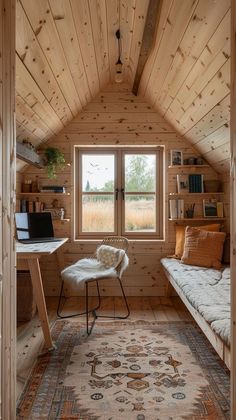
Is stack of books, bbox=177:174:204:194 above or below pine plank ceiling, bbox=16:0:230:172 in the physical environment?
below

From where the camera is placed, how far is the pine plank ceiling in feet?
6.56

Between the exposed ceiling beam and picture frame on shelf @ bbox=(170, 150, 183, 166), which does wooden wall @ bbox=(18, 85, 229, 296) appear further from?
the exposed ceiling beam

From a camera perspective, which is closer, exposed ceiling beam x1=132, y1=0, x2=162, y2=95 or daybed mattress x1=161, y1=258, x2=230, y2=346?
daybed mattress x1=161, y1=258, x2=230, y2=346

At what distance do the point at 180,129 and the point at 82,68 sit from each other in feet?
4.80

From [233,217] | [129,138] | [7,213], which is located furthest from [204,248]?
[7,213]

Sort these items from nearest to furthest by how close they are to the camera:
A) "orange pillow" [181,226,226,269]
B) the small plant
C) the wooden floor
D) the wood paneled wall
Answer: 1. the wood paneled wall
2. the wooden floor
3. "orange pillow" [181,226,226,269]
4. the small plant

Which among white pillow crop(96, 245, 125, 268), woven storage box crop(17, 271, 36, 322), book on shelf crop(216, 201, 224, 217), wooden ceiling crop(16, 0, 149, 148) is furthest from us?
book on shelf crop(216, 201, 224, 217)

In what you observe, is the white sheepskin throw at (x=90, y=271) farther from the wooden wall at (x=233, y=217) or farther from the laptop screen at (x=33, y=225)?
the wooden wall at (x=233, y=217)

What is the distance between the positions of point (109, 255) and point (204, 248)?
107 centimetres

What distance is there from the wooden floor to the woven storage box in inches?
3.7

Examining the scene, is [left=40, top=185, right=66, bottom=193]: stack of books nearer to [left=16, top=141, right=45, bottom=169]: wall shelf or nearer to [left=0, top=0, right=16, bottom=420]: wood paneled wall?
[left=16, top=141, right=45, bottom=169]: wall shelf

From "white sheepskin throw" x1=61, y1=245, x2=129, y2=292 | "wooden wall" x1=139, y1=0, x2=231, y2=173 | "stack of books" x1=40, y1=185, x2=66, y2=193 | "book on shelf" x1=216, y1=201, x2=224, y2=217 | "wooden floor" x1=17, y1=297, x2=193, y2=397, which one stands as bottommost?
"wooden floor" x1=17, y1=297, x2=193, y2=397

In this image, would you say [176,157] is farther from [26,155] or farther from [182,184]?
[26,155]

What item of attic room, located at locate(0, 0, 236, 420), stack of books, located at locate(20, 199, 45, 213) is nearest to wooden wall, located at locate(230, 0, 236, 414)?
→ attic room, located at locate(0, 0, 236, 420)
